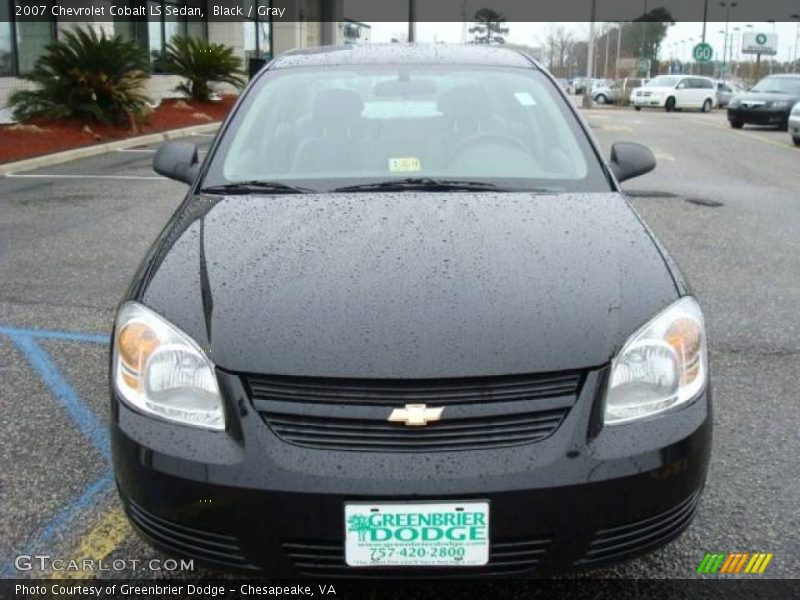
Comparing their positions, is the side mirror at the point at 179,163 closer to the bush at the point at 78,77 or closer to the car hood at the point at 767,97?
the bush at the point at 78,77

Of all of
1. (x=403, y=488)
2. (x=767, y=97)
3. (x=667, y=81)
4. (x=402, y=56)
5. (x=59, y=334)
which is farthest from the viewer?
(x=667, y=81)

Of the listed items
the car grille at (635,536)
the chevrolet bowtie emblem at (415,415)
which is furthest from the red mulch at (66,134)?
the car grille at (635,536)

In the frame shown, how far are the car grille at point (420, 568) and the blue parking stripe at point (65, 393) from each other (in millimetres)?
1524

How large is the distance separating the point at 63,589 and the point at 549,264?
169 cm

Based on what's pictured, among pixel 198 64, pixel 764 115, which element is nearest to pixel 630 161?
pixel 198 64

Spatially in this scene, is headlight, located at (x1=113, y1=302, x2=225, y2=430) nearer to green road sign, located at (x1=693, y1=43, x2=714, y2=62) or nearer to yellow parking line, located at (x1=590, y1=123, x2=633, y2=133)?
yellow parking line, located at (x1=590, y1=123, x2=633, y2=133)

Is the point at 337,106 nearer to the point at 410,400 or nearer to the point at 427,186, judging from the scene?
the point at 427,186

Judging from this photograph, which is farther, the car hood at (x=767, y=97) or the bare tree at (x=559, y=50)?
the bare tree at (x=559, y=50)

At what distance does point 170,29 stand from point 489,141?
2261 cm

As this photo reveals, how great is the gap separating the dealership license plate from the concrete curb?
11.0m

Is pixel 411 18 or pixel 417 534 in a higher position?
pixel 411 18

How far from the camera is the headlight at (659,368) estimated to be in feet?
6.96

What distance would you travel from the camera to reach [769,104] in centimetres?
2245

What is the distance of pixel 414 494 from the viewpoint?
196 centimetres
